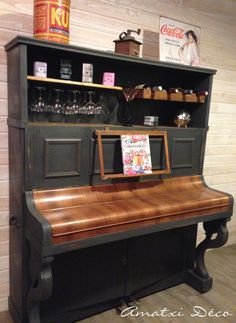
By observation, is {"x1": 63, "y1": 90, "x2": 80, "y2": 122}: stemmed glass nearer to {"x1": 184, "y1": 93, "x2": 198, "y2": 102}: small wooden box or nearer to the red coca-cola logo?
{"x1": 184, "y1": 93, "x2": 198, "y2": 102}: small wooden box

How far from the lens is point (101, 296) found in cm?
221

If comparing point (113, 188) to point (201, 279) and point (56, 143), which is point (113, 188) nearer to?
point (56, 143)

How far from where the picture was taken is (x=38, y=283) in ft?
5.47

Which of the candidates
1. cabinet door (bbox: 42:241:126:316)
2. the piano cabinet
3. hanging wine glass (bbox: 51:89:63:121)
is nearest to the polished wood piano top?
the piano cabinet

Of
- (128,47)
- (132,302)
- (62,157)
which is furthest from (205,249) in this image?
(128,47)

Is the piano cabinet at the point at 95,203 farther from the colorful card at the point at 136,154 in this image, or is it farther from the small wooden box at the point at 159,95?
the small wooden box at the point at 159,95

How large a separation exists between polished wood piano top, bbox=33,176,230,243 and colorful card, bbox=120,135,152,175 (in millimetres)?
138

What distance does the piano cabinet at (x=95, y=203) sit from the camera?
67.2 inches

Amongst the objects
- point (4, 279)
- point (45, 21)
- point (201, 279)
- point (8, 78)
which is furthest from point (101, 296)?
point (45, 21)

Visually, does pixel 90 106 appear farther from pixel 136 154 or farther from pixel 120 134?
pixel 136 154

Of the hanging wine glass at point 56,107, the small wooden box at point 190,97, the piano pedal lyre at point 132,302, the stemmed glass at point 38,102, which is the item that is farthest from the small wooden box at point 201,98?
the piano pedal lyre at point 132,302

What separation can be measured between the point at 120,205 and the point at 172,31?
162 centimetres

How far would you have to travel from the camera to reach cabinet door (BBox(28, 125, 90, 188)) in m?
1.77

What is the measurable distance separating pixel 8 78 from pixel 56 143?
0.53m
